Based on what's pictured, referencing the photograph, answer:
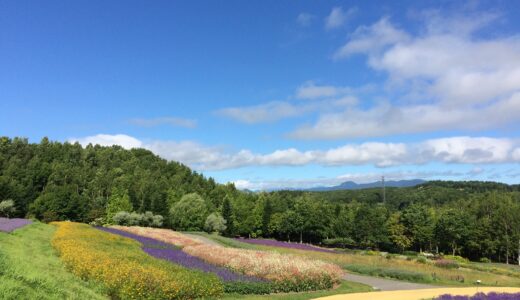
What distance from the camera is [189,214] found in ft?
206

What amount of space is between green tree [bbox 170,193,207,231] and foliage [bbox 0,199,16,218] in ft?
78.5

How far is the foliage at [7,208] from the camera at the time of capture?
56.6m

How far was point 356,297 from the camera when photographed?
15.7m

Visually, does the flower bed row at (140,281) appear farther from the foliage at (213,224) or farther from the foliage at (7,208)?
the foliage at (7,208)

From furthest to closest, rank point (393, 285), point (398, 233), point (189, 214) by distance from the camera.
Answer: point (398, 233) → point (189, 214) → point (393, 285)

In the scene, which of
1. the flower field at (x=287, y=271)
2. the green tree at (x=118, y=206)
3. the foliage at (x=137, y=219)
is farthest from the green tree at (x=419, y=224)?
the flower field at (x=287, y=271)

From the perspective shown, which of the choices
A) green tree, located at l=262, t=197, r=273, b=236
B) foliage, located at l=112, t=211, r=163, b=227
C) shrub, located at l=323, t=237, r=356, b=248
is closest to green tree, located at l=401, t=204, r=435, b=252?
shrub, located at l=323, t=237, r=356, b=248

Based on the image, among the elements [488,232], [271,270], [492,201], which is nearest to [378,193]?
[492,201]

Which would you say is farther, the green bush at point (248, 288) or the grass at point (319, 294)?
the green bush at point (248, 288)

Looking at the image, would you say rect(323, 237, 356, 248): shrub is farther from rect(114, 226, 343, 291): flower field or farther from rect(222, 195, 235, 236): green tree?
rect(114, 226, 343, 291): flower field

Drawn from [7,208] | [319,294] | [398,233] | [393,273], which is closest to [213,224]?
[7,208]

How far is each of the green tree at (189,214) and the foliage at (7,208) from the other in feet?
78.5

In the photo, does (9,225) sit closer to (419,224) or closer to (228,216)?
(228,216)

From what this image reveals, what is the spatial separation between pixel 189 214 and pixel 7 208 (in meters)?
27.3
